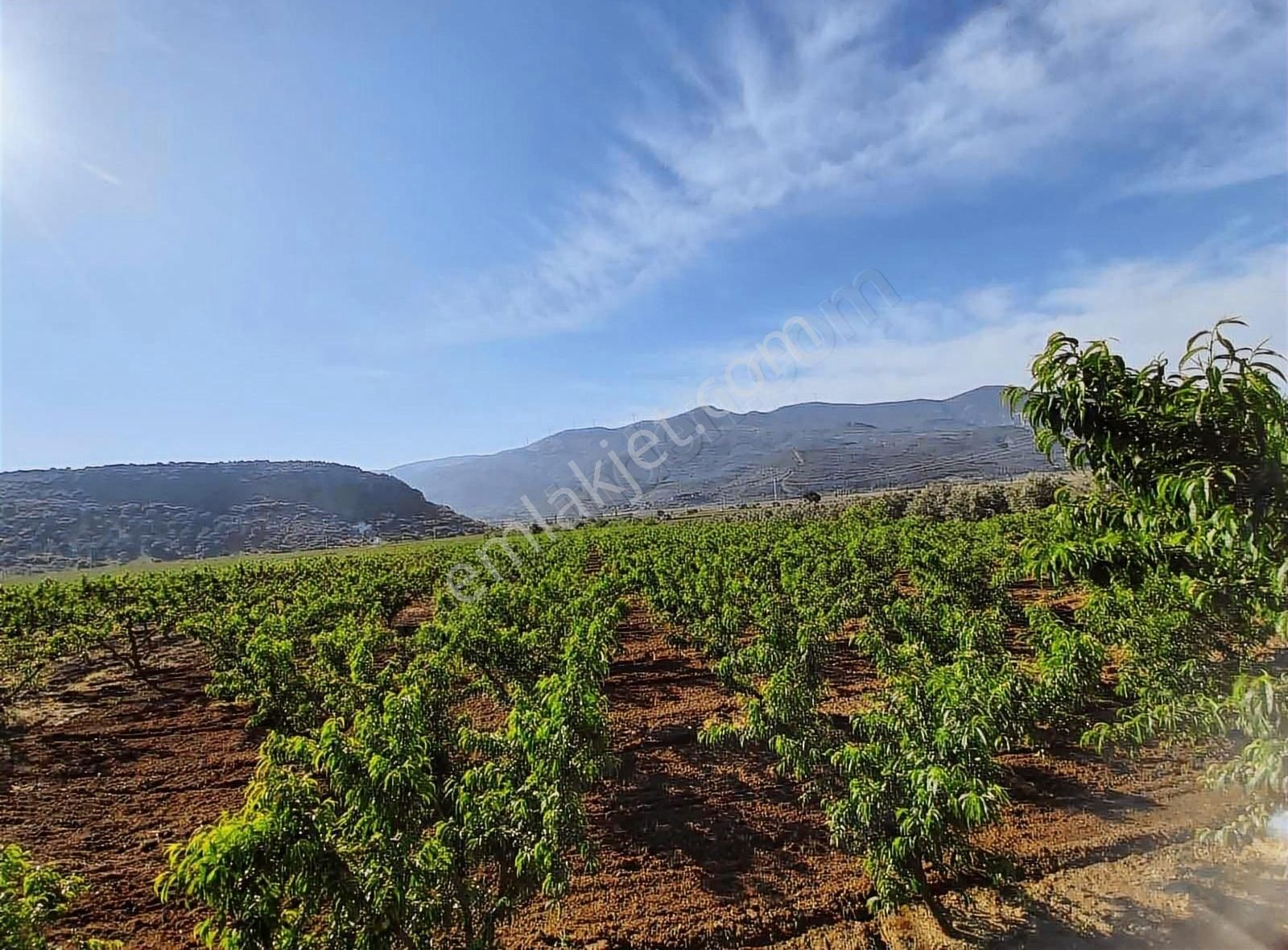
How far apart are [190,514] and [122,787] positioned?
131 meters

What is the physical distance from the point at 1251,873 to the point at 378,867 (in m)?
7.82

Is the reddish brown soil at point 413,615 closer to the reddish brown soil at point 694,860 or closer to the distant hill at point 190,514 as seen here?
the reddish brown soil at point 694,860

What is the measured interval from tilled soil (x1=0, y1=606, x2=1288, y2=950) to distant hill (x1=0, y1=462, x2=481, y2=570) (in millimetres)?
98606

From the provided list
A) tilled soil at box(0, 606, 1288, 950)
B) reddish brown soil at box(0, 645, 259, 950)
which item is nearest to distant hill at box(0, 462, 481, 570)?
reddish brown soil at box(0, 645, 259, 950)

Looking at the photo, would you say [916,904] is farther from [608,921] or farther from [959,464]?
[959,464]

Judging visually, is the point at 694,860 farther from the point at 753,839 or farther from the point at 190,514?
the point at 190,514

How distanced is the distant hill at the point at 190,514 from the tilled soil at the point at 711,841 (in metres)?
98.6

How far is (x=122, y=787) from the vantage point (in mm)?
9633

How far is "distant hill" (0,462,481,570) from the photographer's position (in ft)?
315

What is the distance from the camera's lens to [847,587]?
14.7 metres

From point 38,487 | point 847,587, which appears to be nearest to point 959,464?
point 847,587

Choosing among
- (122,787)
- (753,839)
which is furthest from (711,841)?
(122,787)

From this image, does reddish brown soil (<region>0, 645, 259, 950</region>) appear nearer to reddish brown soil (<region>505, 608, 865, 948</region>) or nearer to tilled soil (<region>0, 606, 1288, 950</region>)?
tilled soil (<region>0, 606, 1288, 950</region>)

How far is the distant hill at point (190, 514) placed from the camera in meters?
95.9
